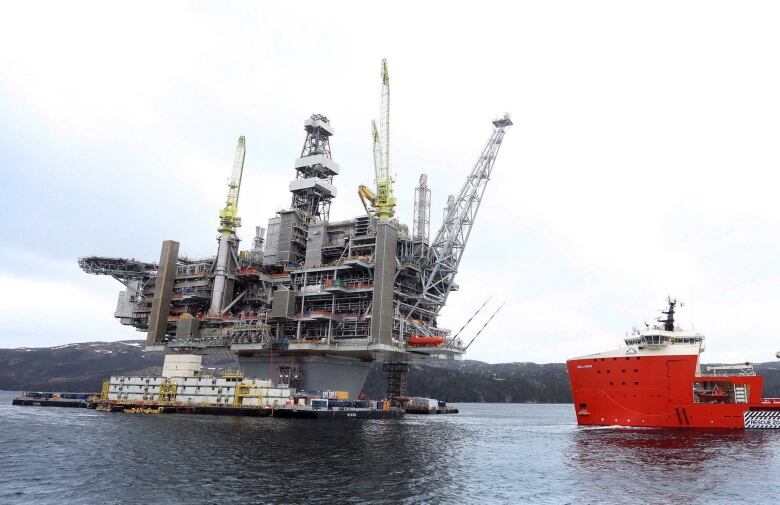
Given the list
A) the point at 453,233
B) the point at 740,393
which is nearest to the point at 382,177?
the point at 453,233

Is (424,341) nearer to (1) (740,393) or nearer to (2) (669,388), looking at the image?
(2) (669,388)

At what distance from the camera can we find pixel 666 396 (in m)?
71.4

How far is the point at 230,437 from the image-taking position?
197 ft

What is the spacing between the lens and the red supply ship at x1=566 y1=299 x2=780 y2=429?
71188 mm

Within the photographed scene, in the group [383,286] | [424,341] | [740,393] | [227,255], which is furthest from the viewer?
[227,255]

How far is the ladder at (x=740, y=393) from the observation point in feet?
242

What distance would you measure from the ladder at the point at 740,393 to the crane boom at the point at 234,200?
9448cm

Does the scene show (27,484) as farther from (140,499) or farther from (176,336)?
(176,336)

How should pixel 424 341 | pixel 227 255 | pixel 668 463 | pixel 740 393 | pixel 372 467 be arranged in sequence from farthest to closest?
pixel 227 255, pixel 424 341, pixel 740 393, pixel 668 463, pixel 372 467

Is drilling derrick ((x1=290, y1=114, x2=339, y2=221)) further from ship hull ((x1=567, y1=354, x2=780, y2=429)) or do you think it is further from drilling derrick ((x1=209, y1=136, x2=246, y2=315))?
ship hull ((x1=567, y1=354, x2=780, y2=429))

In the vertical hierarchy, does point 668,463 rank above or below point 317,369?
below

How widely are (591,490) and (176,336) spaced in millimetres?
97710

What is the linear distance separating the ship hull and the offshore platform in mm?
32775

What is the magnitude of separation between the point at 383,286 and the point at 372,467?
55663 mm
